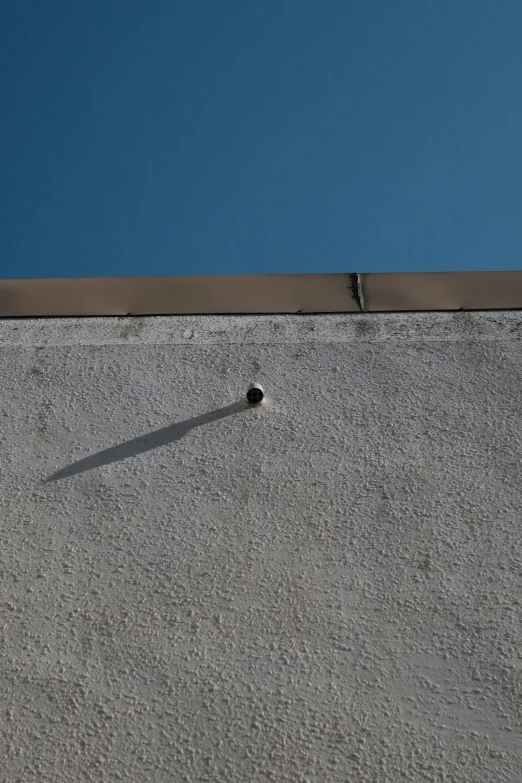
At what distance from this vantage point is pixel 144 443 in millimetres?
2654

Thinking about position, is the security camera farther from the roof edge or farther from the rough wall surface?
the roof edge

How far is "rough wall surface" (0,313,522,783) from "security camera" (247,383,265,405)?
0.13 ft

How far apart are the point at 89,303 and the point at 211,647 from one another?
1.63 meters

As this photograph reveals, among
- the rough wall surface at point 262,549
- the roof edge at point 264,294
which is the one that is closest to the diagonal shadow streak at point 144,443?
the rough wall surface at point 262,549

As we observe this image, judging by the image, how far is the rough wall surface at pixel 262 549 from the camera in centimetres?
196

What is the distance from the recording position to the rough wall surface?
1.96 m

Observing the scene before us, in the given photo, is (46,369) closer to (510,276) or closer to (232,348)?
(232,348)

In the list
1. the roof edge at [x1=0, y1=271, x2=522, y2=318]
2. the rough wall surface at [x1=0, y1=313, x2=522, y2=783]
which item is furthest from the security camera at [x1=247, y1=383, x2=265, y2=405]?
the roof edge at [x1=0, y1=271, x2=522, y2=318]

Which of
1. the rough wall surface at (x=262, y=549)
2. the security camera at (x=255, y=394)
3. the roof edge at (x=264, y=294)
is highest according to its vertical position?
the roof edge at (x=264, y=294)

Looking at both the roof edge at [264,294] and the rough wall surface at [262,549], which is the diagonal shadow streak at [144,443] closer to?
the rough wall surface at [262,549]

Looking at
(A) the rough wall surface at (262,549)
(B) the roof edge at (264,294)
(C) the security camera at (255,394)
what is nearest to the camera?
(A) the rough wall surface at (262,549)

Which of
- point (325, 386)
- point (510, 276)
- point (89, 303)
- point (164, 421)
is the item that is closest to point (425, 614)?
point (325, 386)

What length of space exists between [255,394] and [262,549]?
62cm

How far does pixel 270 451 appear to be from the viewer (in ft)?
8.57
